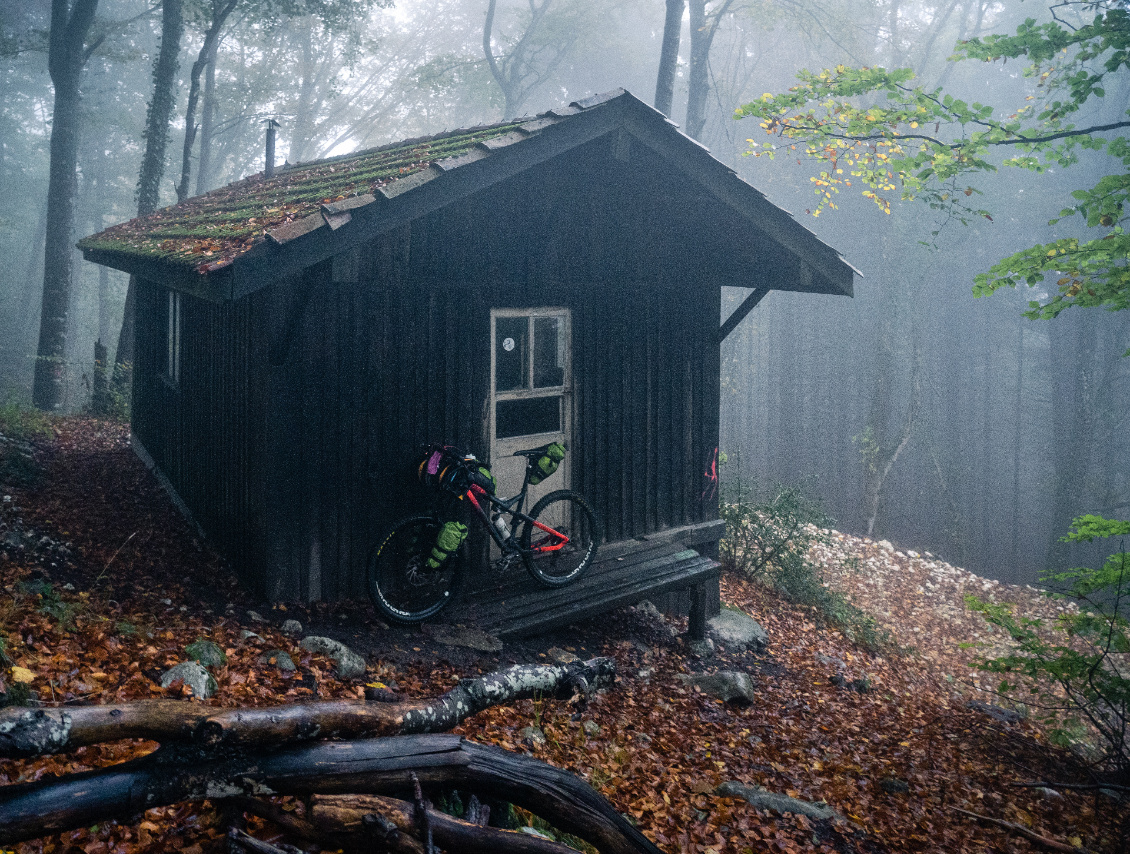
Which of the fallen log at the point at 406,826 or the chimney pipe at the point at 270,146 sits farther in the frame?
the chimney pipe at the point at 270,146

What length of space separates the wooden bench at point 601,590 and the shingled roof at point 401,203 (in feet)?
10.4

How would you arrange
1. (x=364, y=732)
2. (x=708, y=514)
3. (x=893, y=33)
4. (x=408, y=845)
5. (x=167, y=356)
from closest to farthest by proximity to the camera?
1. (x=408, y=845)
2. (x=364, y=732)
3. (x=708, y=514)
4. (x=167, y=356)
5. (x=893, y=33)

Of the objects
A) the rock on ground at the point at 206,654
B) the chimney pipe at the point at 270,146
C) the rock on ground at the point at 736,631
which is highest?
the chimney pipe at the point at 270,146

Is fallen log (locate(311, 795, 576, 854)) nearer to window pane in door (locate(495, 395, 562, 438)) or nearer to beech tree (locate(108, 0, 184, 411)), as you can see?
window pane in door (locate(495, 395, 562, 438))

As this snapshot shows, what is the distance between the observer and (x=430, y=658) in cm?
601

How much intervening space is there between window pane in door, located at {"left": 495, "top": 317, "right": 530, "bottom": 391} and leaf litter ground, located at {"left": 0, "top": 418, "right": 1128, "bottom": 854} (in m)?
2.36

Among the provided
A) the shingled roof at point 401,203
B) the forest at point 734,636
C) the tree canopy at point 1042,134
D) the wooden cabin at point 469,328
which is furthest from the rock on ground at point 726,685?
the tree canopy at point 1042,134

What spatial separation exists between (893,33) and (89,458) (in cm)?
2653

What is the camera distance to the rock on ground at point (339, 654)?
5.48 meters

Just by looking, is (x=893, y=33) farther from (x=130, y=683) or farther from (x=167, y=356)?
(x=130, y=683)

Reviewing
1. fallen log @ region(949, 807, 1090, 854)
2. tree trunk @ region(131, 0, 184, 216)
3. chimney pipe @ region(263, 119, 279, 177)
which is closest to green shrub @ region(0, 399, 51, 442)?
chimney pipe @ region(263, 119, 279, 177)

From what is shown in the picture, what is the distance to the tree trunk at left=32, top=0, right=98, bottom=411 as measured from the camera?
54.5 feet

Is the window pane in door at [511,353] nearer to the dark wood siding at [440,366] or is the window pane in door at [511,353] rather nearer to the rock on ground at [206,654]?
the dark wood siding at [440,366]

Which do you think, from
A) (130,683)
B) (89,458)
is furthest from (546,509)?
(89,458)
